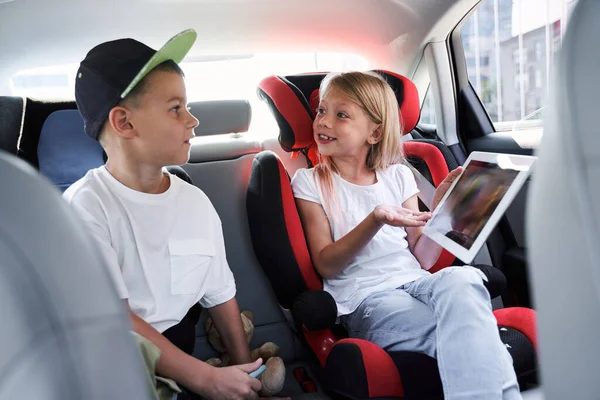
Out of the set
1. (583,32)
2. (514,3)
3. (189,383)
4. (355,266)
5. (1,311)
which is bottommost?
(189,383)

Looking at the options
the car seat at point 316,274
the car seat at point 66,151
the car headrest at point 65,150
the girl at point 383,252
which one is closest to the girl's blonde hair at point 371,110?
the girl at point 383,252

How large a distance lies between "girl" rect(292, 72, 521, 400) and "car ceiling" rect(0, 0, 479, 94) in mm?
541

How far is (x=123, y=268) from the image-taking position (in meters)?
1.45

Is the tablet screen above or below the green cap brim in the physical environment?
below

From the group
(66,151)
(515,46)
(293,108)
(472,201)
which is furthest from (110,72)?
(515,46)

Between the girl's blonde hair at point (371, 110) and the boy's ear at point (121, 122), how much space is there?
2.15 feet

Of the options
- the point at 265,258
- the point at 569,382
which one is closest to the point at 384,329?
the point at 265,258

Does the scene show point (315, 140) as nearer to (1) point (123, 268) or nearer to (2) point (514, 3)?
(1) point (123, 268)

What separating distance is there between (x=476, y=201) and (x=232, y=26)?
4.57ft

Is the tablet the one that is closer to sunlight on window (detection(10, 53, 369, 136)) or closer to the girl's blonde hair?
the girl's blonde hair

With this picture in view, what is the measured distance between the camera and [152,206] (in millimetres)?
1525

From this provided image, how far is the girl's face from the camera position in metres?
1.88

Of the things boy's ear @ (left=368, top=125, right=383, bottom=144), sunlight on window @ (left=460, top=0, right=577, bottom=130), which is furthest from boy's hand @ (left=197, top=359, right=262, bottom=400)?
sunlight on window @ (left=460, top=0, right=577, bottom=130)

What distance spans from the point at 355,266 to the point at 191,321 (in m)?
0.53
